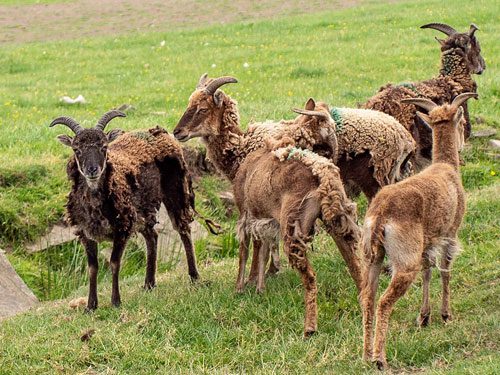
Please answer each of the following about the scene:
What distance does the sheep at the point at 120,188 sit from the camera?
895cm

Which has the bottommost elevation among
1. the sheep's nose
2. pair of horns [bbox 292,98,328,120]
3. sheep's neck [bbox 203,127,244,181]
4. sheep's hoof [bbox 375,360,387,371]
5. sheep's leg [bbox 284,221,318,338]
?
sheep's hoof [bbox 375,360,387,371]

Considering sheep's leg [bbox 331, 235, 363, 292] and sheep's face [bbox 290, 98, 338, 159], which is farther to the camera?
sheep's face [bbox 290, 98, 338, 159]

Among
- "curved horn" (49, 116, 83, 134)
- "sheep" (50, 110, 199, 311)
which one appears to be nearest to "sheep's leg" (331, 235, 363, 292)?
"sheep" (50, 110, 199, 311)

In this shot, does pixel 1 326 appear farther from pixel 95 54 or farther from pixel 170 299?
pixel 95 54

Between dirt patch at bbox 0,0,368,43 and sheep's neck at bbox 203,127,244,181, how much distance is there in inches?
820

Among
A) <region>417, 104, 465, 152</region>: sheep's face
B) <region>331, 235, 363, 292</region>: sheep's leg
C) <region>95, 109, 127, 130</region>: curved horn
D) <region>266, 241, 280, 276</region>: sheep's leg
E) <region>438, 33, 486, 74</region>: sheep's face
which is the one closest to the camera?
<region>331, 235, 363, 292</region>: sheep's leg

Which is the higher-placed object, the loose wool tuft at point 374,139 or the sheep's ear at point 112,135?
the sheep's ear at point 112,135

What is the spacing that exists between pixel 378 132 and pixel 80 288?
3.98 meters

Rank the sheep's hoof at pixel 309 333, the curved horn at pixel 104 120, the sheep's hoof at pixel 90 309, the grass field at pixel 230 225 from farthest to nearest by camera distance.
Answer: the curved horn at pixel 104 120
the sheep's hoof at pixel 90 309
the sheep's hoof at pixel 309 333
the grass field at pixel 230 225

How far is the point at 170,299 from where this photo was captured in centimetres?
892

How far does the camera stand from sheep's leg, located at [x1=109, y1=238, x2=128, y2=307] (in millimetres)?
9078

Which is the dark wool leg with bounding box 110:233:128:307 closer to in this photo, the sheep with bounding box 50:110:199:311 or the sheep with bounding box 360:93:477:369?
the sheep with bounding box 50:110:199:311

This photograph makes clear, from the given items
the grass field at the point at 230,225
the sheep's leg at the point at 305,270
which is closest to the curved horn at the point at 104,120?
the grass field at the point at 230,225

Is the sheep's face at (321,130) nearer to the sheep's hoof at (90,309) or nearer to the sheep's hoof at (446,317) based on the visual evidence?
the sheep's hoof at (446,317)
